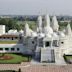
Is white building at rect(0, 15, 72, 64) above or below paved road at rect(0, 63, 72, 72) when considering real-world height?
above

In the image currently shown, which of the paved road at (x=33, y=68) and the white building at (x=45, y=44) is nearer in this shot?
the paved road at (x=33, y=68)

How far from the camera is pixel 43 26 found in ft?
144

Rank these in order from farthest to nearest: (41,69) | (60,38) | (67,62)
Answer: (60,38) → (67,62) → (41,69)

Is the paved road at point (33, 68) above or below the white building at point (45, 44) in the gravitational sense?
below

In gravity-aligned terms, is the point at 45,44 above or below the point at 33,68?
above

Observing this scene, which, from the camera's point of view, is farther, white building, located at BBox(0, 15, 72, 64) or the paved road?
white building, located at BBox(0, 15, 72, 64)

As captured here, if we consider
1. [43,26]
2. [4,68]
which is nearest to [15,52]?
[43,26]

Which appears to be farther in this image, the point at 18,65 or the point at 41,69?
the point at 18,65

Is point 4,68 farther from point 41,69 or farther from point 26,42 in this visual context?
point 26,42

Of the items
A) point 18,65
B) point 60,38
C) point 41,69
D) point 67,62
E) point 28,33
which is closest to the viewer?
point 41,69

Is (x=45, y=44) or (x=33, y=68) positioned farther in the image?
(x=45, y=44)

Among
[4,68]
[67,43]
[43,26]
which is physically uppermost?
[43,26]

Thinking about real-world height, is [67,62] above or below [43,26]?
below

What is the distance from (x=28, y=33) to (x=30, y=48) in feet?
10.5
